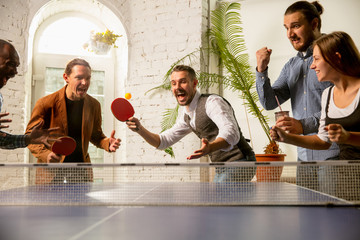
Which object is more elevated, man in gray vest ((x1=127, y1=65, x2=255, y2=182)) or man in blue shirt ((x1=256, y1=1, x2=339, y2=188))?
man in blue shirt ((x1=256, y1=1, x2=339, y2=188))

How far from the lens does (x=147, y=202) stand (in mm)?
1804

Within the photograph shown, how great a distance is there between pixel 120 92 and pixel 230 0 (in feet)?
7.40

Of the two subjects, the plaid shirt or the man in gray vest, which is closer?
the man in gray vest

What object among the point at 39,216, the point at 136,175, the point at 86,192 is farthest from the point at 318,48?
the point at 136,175

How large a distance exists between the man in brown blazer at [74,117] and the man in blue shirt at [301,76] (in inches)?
58.7

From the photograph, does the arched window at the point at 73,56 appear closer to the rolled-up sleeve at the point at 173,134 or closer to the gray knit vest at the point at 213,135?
the rolled-up sleeve at the point at 173,134

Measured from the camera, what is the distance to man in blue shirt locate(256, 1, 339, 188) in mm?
2828

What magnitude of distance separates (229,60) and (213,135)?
7.64ft

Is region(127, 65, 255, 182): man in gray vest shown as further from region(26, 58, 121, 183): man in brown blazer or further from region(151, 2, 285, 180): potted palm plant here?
region(151, 2, 285, 180): potted palm plant

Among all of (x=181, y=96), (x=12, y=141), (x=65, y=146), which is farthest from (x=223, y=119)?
(x=12, y=141)

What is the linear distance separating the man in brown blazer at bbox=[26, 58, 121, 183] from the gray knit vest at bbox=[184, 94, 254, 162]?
2.99ft

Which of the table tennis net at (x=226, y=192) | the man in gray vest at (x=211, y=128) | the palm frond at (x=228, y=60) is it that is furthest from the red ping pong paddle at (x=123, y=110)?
the palm frond at (x=228, y=60)

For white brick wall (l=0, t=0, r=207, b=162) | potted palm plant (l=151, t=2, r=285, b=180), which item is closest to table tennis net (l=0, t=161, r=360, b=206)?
potted palm plant (l=151, t=2, r=285, b=180)

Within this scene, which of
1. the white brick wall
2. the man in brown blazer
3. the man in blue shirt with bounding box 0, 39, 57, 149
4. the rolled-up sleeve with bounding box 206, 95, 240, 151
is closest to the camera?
the rolled-up sleeve with bounding box 206, 95, 240, 151
